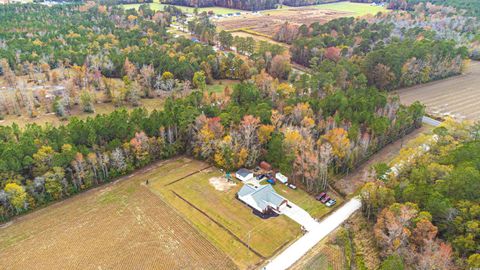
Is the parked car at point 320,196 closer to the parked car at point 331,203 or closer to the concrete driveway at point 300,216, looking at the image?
the parked car at point 331,203

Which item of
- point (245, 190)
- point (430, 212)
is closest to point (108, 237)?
point (245, 190)

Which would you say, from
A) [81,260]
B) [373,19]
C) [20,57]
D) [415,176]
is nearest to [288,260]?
[415,176]

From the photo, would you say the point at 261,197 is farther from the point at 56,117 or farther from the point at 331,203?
the point at 56,117

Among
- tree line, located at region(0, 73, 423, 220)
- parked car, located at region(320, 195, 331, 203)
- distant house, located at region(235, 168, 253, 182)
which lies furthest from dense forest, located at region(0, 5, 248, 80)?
parked car, located at region(320, 195, 331, 203)

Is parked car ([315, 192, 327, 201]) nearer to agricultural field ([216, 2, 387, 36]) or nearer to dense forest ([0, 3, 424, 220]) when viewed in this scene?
dense forest ([0, 3, 424, 220])

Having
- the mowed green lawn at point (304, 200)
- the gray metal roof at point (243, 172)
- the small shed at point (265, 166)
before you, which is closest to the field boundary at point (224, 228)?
the gray metal roof at point (243, 172)
